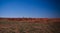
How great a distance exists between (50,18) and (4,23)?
0.69 m

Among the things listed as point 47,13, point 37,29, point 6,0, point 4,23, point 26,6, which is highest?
point 6,0

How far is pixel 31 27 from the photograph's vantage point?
121 centimetres

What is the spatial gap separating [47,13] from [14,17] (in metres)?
0.51

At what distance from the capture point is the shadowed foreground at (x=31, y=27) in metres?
1.20

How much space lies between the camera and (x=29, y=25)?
1.21 metres

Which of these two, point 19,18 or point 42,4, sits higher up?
point 42,4

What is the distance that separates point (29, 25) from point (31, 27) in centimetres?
4

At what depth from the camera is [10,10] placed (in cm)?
129

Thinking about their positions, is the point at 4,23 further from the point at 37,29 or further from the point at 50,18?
the point at 50,18

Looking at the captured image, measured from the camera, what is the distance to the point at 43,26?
121 centimetres

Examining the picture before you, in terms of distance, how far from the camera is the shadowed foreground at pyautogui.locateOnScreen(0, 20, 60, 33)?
120cm

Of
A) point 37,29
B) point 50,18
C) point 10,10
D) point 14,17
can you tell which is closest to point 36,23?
point 37,29

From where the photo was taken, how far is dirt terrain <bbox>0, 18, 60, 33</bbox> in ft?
3.94

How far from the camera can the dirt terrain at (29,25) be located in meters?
1.20
